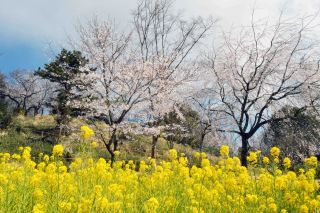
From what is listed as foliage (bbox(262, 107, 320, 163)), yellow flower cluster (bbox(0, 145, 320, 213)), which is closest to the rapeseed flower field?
yellow flower cluster (bbox(0, 145, 320, 213))

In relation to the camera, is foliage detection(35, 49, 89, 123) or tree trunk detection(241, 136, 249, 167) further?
foliage detection(35, 49, 89, 123)

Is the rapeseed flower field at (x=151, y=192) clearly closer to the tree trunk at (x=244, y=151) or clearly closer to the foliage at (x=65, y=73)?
the tree trunk at (x=244, y=151)

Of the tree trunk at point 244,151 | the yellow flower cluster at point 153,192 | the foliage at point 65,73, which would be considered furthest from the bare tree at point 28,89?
the yellow flower cluster at point 153,192

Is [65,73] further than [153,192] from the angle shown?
Yes

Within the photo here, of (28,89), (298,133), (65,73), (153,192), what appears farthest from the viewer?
(28,89)

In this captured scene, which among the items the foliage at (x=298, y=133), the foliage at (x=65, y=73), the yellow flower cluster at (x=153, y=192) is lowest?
the yellow flower cluster at (x=153, y=192)

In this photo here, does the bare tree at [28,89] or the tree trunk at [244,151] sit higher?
the bare tree at [28,89]

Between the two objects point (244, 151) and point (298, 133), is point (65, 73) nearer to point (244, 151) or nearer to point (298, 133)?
point (244, 151)

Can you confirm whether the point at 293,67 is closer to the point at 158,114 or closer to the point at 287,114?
the point at 287,114

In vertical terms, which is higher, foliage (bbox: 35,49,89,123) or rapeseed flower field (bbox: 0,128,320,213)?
foliage (bbox: 35,49,89,123)

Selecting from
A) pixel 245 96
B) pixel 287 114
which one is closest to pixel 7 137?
pixel 245 96

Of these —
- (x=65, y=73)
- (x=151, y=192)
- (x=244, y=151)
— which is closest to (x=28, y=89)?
(x=65, y=73)

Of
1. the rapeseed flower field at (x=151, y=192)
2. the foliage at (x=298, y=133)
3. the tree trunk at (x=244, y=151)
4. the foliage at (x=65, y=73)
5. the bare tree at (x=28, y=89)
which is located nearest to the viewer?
the rapeseed flower field at (x=151, y=192)

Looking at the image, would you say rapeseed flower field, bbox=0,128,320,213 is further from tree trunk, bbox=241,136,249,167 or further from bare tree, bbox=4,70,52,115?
bare tree, bbox=4,70,52,115
